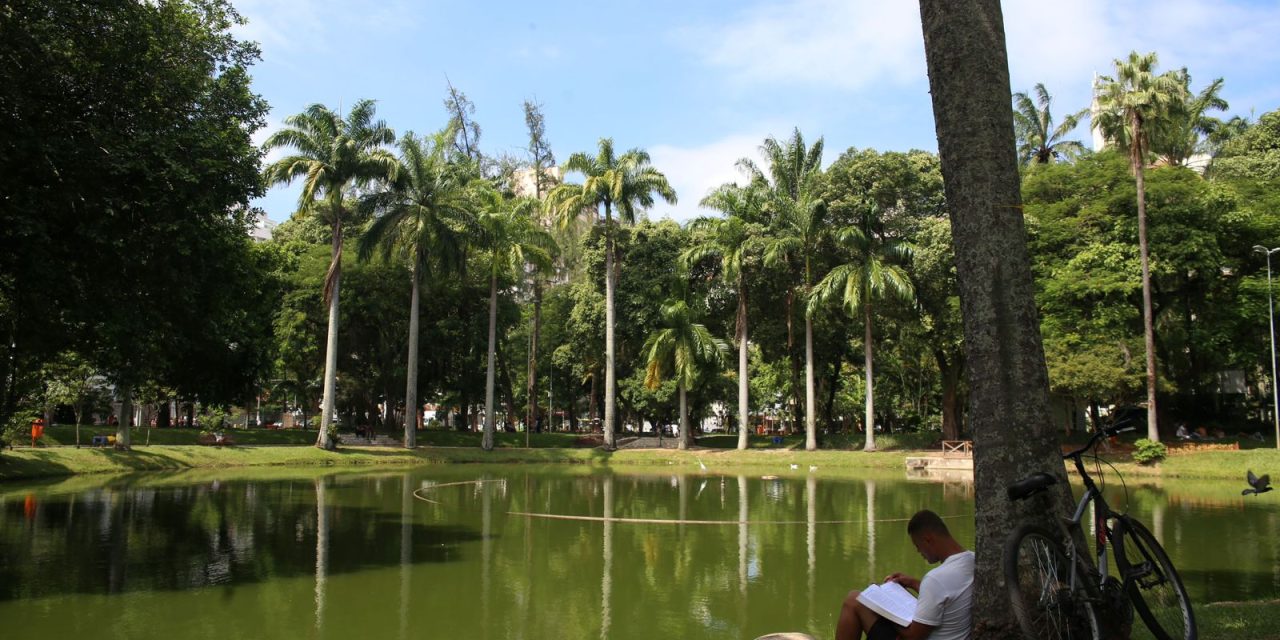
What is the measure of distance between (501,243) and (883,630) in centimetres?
3789

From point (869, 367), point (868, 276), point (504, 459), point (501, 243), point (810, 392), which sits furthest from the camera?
point (501, 243)

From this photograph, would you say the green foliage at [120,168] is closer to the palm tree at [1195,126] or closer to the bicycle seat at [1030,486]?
the bicycle seat at [1030,486]

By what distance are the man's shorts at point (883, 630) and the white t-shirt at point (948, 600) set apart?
0.14m

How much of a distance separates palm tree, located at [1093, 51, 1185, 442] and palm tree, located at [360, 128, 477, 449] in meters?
26.9

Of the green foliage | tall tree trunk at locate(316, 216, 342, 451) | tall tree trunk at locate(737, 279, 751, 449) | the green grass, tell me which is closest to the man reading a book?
the green grass

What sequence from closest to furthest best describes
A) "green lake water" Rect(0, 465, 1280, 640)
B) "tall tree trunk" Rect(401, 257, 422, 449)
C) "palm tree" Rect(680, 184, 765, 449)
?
1. "green lake water" Rect(0, 465, 1280, 640)
2. "tall tree trunk" Rect(401, 257, 422, 449)
3. "palm tree" Rect(680, 184, 765, 449)

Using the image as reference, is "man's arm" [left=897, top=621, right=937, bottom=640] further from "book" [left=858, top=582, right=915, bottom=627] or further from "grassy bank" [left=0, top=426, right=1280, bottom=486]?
"grassy bank" [left=0, top=426, right=1280, bottom=486]

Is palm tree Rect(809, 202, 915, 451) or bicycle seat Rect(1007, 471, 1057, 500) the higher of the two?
palm tree Rect(809, 202, 915, 451)

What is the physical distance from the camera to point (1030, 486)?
4629 mm

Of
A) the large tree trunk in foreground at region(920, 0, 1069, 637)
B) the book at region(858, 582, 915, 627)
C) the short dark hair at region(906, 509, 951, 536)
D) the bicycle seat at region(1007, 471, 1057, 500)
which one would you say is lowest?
the book at region(858, 582, 915, 627)

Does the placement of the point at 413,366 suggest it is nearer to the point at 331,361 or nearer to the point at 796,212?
the point at 331,361

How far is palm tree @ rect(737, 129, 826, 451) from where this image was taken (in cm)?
3803

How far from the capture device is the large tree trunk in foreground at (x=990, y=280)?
4.95 metres

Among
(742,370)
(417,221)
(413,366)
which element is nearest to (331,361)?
(413,366)
